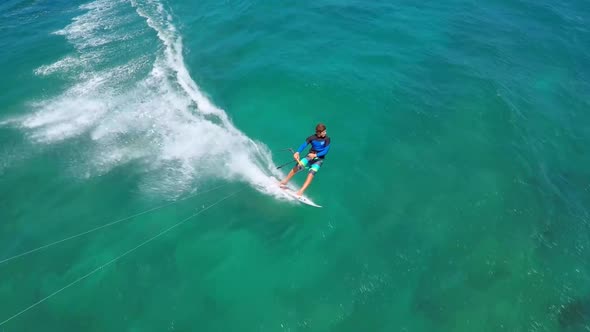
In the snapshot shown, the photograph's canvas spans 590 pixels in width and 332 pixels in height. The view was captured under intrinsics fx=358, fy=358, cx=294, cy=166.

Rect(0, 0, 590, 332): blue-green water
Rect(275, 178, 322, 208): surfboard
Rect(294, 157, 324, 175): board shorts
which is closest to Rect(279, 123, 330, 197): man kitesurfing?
Rect(294, 157, 324, 175): board shorts

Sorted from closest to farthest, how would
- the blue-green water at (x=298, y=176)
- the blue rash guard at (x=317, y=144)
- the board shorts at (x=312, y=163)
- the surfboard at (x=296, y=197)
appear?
A: the blue-green water at (x=298, y=176) → the blue rash guard at (x=317, y=144) → the board shorts at (x=312, y=163) → the surfboard at (x=296, y=197)

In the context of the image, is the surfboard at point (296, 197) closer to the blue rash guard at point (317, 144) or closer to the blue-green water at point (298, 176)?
the blue-green water at point (298, 176)

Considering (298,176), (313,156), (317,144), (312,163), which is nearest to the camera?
(317,144)

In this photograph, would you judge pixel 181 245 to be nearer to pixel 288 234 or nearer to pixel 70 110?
pixel 288 234

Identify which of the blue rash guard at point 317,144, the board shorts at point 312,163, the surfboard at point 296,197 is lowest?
the surfboard at point 296,197

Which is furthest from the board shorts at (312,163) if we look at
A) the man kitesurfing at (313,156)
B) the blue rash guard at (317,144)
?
the blue rash guard at (317,144)

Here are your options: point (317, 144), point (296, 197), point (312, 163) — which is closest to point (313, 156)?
point (312, 163)

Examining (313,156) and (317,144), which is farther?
(313,156)

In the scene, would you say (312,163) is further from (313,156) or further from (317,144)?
(317,144)
